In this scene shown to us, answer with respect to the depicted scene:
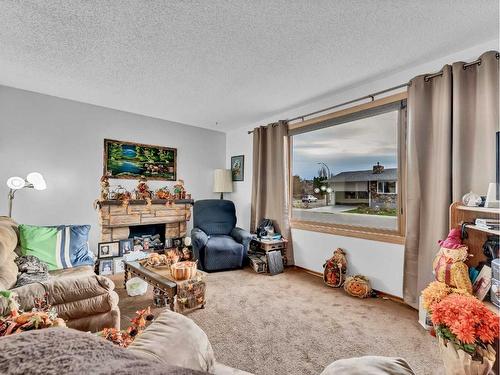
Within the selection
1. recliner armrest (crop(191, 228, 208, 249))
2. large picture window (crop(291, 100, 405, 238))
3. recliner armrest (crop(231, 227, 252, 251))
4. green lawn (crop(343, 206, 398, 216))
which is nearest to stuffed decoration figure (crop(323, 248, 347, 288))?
large picture window (crop(291, 100, 405, 238))

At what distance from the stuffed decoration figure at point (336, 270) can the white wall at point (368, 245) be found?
0.10 m

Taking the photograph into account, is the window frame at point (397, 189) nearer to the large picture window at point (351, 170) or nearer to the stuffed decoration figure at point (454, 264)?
the large picture window at point (351, 170)

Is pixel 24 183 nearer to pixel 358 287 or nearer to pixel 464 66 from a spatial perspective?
pixel 358 287

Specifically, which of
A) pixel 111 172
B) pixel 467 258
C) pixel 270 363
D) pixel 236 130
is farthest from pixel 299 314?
pixel 236 130

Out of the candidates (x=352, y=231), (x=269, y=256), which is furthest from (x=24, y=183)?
(x=352, y=231)

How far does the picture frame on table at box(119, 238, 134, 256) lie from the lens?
3875mm

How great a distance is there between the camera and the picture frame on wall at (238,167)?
4984 millimetres

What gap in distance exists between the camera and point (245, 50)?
2.29m

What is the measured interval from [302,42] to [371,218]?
85.8 inches

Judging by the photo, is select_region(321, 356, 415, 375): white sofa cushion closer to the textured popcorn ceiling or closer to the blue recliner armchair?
the textured popcorn ceiling

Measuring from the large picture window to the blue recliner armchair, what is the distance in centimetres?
102

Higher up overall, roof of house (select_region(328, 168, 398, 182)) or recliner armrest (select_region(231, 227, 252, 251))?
roof of house (select_region(328, 168, 398, 182))

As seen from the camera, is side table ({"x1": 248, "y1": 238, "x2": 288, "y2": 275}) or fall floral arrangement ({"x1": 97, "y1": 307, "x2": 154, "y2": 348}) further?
side table ({"x1": 248, "y1": 238, "x2": 288, "y2": 275})

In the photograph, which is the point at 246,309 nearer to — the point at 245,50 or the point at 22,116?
the point at 245,50
